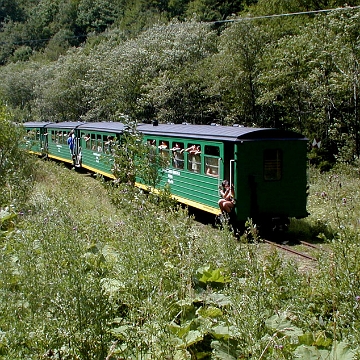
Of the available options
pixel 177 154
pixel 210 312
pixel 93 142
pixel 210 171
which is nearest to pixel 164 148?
pixel 177 154

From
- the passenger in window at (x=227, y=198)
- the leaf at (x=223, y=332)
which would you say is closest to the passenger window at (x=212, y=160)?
the passenger in window at (x=227, y=198)

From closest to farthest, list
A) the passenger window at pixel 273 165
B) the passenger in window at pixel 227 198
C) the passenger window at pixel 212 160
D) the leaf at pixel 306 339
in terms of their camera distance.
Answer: the leaf at pixel 306 339, the passenger in window at pixel 227 198, the passenger window at pixel 273 165, the passenger window at pixel 212 160

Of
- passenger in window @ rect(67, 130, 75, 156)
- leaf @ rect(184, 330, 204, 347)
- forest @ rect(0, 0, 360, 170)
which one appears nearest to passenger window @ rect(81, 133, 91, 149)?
passenger in window @ rect(67, 130, 75, 156)

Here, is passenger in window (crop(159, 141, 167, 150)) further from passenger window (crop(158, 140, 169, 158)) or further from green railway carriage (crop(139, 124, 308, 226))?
green railway carriage (crop(139, 124, 308, 226))

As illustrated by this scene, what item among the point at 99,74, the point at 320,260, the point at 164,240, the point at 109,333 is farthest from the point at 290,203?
the point at 99,74

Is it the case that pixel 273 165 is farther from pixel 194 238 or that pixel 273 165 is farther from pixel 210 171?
pixel 194 238

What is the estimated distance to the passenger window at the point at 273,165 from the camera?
12.0m

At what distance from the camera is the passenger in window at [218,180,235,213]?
11555 mm

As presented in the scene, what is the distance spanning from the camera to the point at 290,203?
12188mm

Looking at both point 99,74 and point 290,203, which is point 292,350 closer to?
point 290,203

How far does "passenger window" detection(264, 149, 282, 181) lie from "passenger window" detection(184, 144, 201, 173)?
1.78 meters

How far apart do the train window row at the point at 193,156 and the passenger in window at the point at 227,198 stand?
1.95 ft

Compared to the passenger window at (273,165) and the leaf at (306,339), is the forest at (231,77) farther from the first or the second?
the leaf at (306,339)

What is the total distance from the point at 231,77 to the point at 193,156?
1354cm
